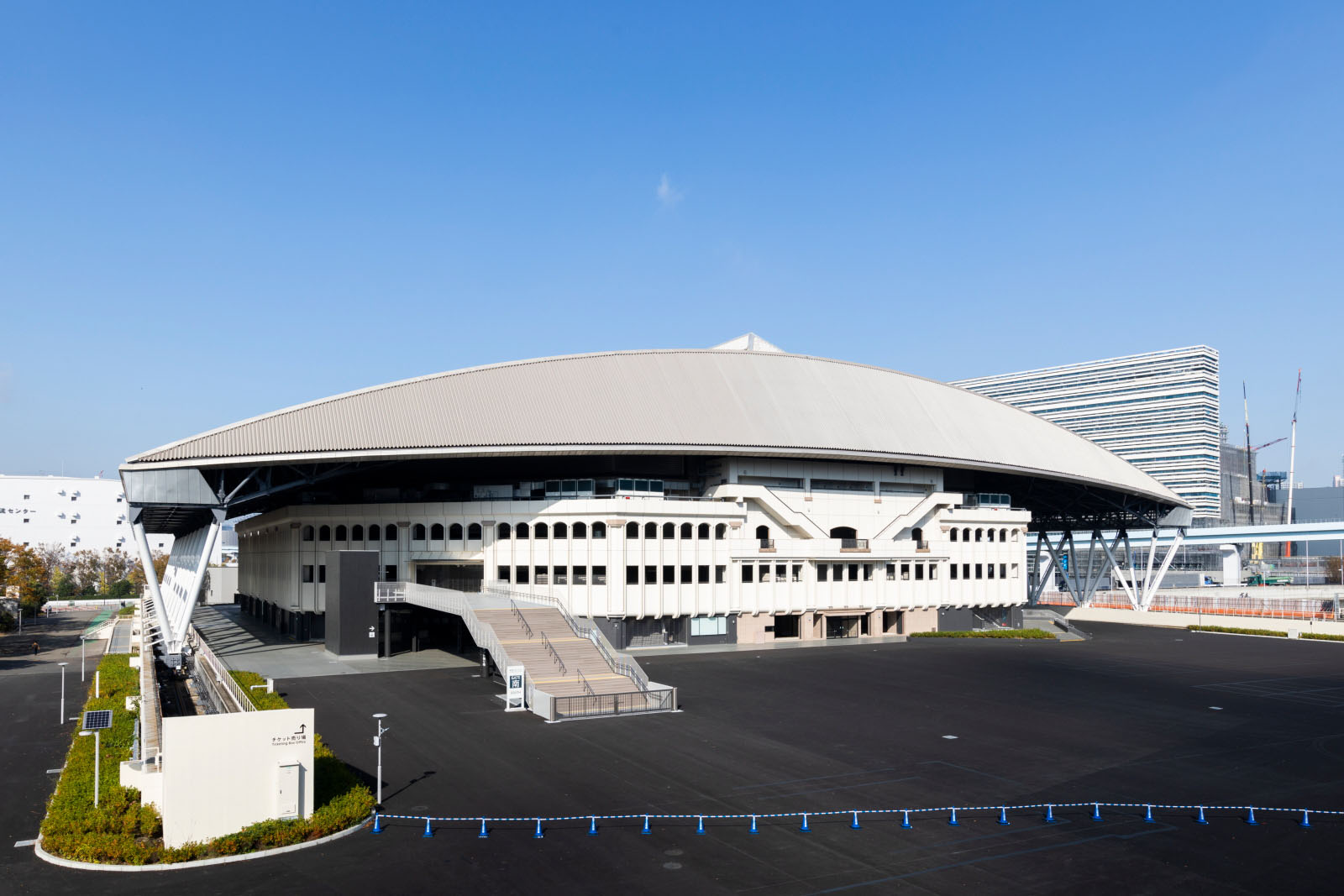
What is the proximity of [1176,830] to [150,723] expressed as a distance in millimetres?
33346

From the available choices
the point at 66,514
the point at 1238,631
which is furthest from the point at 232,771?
the point at 66,514

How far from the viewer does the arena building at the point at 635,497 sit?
2304 inches

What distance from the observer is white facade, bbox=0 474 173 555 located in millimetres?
166375

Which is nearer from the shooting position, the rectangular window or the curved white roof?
the curved white roof

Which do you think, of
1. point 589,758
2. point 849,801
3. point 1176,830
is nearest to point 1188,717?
point 1176,830

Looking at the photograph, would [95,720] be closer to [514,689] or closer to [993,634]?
[514,689]

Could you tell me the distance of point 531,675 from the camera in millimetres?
43219

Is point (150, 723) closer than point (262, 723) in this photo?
No

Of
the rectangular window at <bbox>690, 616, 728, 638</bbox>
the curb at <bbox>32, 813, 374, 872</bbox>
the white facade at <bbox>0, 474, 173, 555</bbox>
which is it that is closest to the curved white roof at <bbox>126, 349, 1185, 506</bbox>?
the rectangular window at <bbox>690, 616, 728, 638</bbox>

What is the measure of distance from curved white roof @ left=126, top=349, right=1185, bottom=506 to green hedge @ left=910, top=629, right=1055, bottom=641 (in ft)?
42.0

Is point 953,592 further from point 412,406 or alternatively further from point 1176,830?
point 1176,830

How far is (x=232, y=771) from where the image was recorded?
23141mm

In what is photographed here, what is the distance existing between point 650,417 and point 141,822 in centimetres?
4431

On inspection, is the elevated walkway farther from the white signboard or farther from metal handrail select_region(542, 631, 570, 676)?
the white signboard
